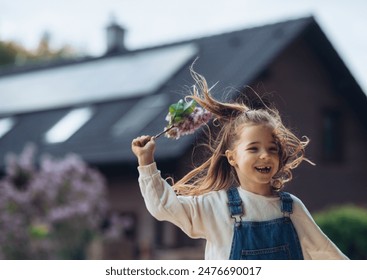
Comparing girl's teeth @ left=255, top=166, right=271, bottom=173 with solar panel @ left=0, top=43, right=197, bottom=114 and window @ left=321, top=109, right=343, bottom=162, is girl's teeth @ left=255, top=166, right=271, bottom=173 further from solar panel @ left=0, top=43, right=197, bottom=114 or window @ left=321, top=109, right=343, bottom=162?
window @ left=321, top=109, right=343, bottom=162

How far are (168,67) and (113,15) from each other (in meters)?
1.06

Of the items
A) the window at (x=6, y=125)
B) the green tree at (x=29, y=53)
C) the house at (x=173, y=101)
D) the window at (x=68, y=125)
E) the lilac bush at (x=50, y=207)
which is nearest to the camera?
the house at (x=173, y=101)

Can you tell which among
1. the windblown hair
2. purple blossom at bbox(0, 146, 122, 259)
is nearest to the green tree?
purple blossom at bbox(0, 146, 122, 259)

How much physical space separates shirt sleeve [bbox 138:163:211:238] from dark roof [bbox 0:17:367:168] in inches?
96.0

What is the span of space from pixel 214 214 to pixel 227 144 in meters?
0.15

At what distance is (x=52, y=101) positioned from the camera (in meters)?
5.22

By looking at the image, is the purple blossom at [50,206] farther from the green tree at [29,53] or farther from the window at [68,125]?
the green tree at [29,53]

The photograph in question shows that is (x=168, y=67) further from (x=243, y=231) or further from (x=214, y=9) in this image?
(x=243, y=231)

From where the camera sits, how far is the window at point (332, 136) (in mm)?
4699

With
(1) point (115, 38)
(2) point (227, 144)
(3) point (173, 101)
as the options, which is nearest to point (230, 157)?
(2) point (227, 144)

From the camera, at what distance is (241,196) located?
1.57 metres

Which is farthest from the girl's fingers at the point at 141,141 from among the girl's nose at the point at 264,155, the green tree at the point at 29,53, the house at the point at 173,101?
the green tree at the point at 29,53

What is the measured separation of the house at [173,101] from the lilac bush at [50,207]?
4.5 inches

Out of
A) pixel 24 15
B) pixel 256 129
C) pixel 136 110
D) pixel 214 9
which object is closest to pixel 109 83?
pixel 136 110
